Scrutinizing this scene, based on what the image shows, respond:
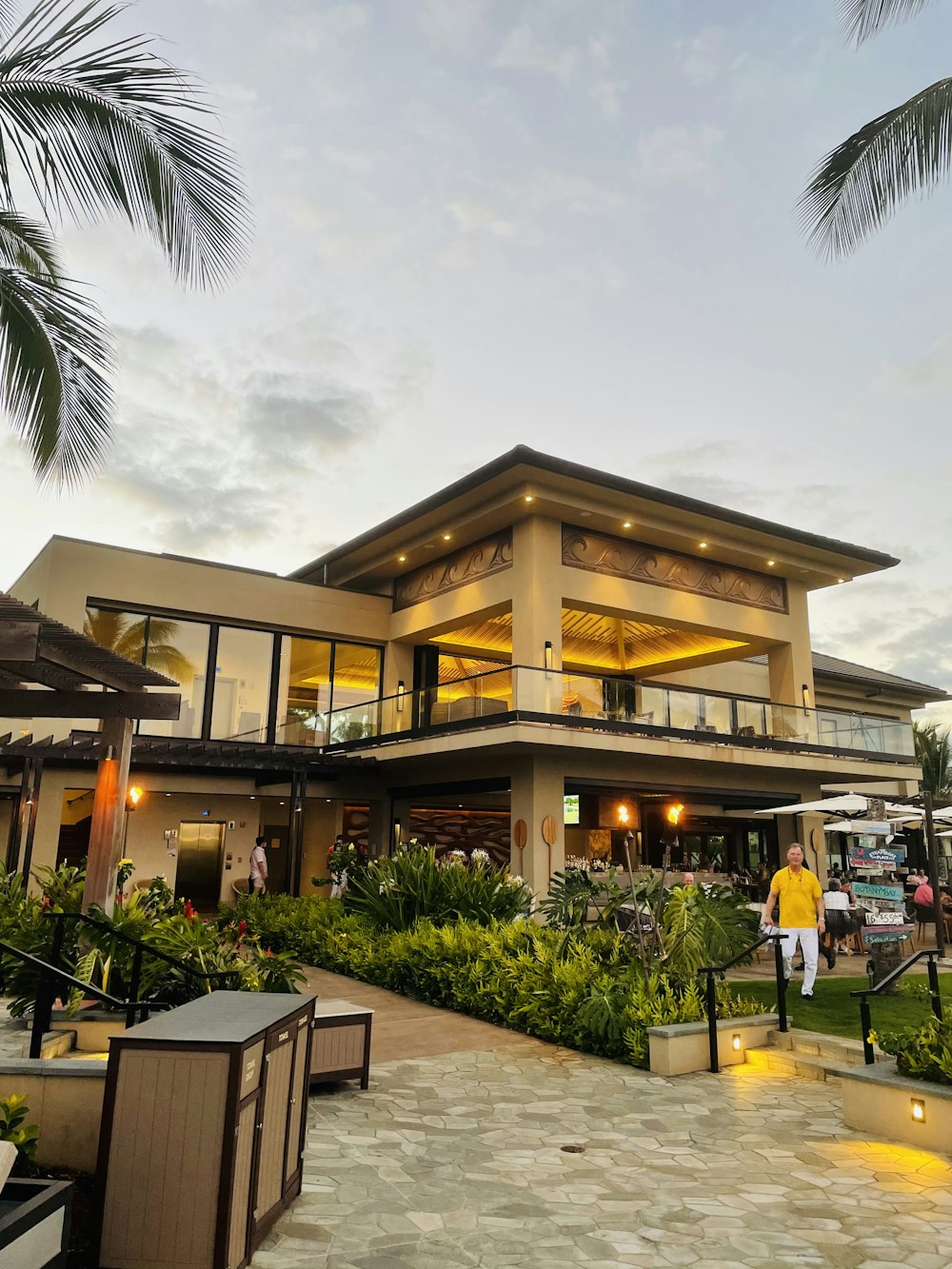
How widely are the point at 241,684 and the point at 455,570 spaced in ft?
18.9

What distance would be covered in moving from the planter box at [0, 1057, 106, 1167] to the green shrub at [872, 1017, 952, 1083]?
5.19m

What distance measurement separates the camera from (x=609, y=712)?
682 inches

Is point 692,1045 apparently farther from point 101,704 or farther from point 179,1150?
point 101,704

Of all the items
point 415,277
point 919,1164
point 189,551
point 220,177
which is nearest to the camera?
point 919,1164

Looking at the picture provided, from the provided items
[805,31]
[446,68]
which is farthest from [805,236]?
[446,68]

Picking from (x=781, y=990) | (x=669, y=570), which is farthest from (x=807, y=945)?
(x=669, y=570)

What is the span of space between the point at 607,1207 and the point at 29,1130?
296cm

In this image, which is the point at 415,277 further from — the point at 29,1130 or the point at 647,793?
the point at 29,1130

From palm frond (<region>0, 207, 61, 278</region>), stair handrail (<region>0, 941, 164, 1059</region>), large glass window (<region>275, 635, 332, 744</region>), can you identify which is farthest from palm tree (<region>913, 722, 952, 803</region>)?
stair handrail (<region>0, 941, 164, 1059</region>)

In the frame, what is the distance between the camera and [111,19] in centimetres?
609

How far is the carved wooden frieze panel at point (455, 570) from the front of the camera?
19.5 m

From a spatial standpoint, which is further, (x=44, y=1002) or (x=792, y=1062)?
(x=792, y=1062)

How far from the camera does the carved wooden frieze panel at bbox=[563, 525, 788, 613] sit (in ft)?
63.3

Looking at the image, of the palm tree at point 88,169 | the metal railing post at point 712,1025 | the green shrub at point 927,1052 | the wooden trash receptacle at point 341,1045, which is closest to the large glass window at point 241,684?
the palm tree at point 88,169
